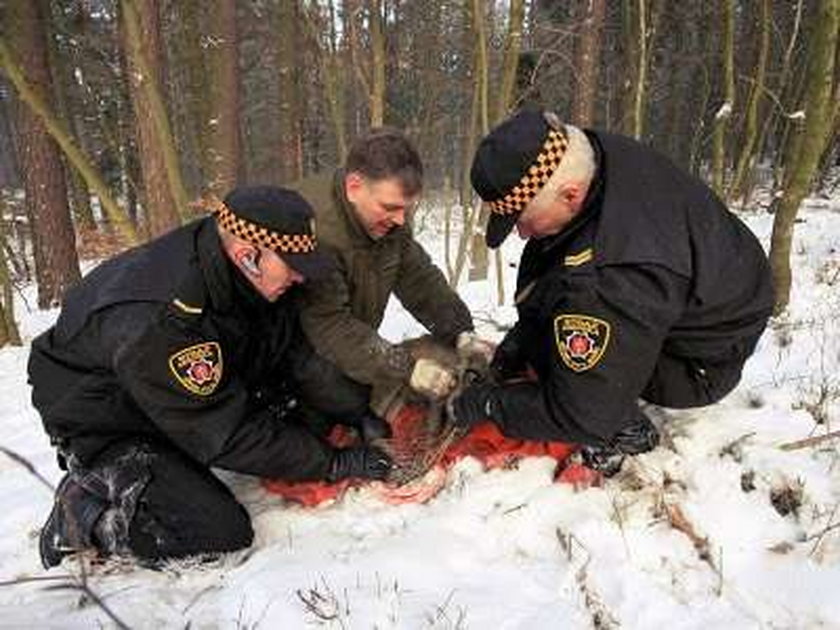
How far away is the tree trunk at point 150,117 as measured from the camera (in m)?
5.37

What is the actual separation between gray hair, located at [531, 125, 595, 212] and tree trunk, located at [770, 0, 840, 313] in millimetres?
2483

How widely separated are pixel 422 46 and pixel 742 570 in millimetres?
9084

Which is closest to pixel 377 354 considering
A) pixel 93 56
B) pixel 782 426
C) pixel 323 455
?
pixel 323 455

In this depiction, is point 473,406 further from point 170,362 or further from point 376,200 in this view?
point 170,362

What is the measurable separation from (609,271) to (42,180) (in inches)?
334

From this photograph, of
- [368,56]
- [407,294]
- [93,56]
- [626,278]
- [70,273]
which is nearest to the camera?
[626,278]

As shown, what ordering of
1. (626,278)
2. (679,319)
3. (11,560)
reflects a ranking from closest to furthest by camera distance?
(626,278), (679,319), (11,560)

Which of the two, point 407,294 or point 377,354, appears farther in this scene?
point 407,294

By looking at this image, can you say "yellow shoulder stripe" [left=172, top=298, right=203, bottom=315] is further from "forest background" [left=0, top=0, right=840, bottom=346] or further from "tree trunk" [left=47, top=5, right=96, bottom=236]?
"tree trunk" [left=47, top=5, right=96, bottom=236]

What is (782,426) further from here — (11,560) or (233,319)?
(11,560)

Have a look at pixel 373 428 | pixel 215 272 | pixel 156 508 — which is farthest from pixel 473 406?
pixel 156 508

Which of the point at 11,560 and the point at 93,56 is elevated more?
the point at 93,56

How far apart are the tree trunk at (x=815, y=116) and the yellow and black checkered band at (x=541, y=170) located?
8.48ft

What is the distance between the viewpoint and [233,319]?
2816mm
